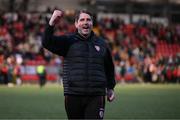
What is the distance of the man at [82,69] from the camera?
789cm

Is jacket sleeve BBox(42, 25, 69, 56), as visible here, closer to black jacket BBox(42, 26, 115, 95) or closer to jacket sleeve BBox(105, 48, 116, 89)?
black jacket BBox(42, 26, 115, 95)

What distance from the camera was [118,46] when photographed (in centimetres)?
4834

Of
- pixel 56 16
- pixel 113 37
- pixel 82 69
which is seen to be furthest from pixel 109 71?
pixel 113 37

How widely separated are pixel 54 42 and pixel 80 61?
41cm

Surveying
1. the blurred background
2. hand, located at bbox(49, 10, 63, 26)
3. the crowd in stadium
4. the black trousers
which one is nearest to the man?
the black trousers

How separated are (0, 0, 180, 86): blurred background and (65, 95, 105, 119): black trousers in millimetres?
27676

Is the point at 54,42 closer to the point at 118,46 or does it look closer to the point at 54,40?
the point at 54,40

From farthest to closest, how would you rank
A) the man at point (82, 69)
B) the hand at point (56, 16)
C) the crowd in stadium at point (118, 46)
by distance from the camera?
the crowd in stadium at point (118, 46) < the man at point (82, 69) < the hand at point (56, 16)

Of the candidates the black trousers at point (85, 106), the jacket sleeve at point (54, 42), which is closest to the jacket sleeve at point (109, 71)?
the black trousers at point (85, 106)

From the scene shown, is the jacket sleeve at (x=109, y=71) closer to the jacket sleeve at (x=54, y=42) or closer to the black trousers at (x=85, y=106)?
the black trousers at (x=85, y=106)

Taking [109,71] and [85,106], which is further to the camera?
[109,71]

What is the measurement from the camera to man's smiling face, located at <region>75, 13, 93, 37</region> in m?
7.88

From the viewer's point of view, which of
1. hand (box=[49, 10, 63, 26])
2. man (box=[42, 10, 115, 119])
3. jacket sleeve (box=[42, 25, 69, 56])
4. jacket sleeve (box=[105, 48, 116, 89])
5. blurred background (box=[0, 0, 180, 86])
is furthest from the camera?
blurred background (box=[0, 0, 180, 86])

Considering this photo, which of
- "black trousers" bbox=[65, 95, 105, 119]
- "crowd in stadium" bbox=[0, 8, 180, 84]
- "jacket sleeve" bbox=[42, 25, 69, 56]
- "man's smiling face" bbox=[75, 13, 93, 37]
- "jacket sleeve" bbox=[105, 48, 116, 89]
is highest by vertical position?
"man's smiling face" bbox=[75, 13, 93, 37]
